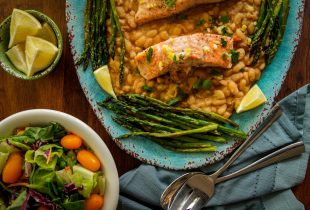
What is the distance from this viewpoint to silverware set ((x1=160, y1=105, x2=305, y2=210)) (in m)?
3.63

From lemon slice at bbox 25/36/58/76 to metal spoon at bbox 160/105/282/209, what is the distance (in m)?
1.25

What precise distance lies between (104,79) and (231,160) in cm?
107

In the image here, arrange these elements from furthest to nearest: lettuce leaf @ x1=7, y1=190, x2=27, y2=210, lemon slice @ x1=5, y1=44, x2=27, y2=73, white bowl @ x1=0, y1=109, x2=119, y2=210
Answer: lemon slice @ x1=5, y1=44, x2=27, y2=73, white bowl @ x1=0, y1=109, x2=119, y2=210, lettuce leaf @ x1=7, y1=190, x2=27, y2=210

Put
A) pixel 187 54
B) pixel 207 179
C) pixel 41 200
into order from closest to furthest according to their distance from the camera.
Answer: pixel 41 200, pixel 187 54, pixel 207 179

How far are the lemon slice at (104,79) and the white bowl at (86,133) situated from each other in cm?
40

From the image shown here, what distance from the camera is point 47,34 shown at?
3801 mm

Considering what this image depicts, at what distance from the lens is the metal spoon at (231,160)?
11.9ft

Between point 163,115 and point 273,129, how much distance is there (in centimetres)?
79

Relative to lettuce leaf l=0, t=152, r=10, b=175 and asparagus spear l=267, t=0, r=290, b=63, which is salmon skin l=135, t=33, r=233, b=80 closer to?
asparagus spear l=267, t=0, r=290, b=63

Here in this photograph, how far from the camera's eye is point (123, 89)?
3.77 meters

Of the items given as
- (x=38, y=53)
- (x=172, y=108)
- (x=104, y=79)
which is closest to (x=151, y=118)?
(x=172, y=108)

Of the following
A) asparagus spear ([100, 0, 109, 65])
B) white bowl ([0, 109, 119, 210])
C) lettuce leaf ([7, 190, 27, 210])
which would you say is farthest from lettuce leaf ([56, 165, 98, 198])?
asparagus spear ([100, 0, 109, 65])

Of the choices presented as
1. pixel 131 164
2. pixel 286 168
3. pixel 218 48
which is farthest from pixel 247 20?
pixel 131 164

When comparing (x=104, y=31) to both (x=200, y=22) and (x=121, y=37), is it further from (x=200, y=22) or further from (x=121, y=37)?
(x=200, y=22)
